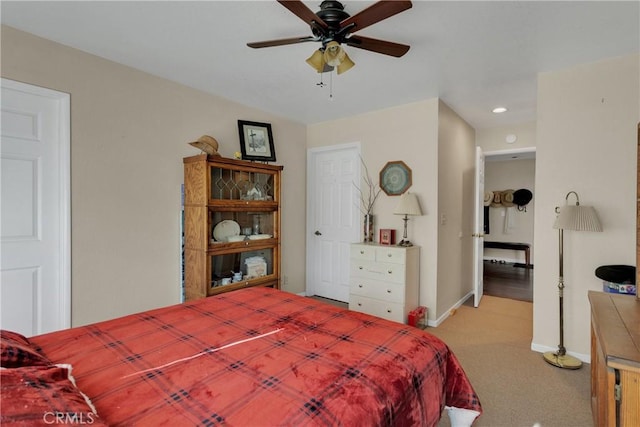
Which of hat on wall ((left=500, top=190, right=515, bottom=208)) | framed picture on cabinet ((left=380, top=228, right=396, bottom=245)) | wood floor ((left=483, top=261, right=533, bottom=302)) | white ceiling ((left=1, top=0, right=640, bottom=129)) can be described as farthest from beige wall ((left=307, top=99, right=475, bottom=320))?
hat on wall ((left=500, top=190, right=515, bottom=208))

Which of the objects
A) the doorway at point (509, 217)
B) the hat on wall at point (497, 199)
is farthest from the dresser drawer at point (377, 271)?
the hat on wall at point (497, 199)

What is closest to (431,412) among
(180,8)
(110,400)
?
(110,400)

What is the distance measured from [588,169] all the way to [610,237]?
1.87 feet

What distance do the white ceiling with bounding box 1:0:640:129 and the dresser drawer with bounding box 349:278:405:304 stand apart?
2045mm

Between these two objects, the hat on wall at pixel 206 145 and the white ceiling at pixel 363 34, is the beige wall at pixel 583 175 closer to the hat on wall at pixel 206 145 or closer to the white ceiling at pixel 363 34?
the white ceiling at pixel 363 34

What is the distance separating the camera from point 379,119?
3.80 meters

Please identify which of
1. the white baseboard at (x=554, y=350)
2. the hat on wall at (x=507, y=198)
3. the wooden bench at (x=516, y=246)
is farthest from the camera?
the hat on wall at (x=507, y=198)

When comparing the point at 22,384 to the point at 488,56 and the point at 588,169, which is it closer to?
the point at 488,56

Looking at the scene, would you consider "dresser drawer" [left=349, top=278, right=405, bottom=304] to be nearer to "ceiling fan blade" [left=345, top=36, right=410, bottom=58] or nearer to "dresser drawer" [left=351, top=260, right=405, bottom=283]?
"dresser drawer" [left=351, top=260, right=405, bottom=283]

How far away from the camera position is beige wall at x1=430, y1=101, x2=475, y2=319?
11.5 feet

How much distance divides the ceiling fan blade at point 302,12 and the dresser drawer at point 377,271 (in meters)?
2.35

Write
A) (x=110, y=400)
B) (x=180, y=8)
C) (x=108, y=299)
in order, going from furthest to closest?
(x=108, y=299) → (x=180, y=8) → (x=110, y=400)

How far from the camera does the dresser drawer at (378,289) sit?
3.20m

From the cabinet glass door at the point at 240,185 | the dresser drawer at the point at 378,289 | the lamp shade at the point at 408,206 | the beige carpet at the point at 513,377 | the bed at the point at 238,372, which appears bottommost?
the beige carpet at the point at 513,377
